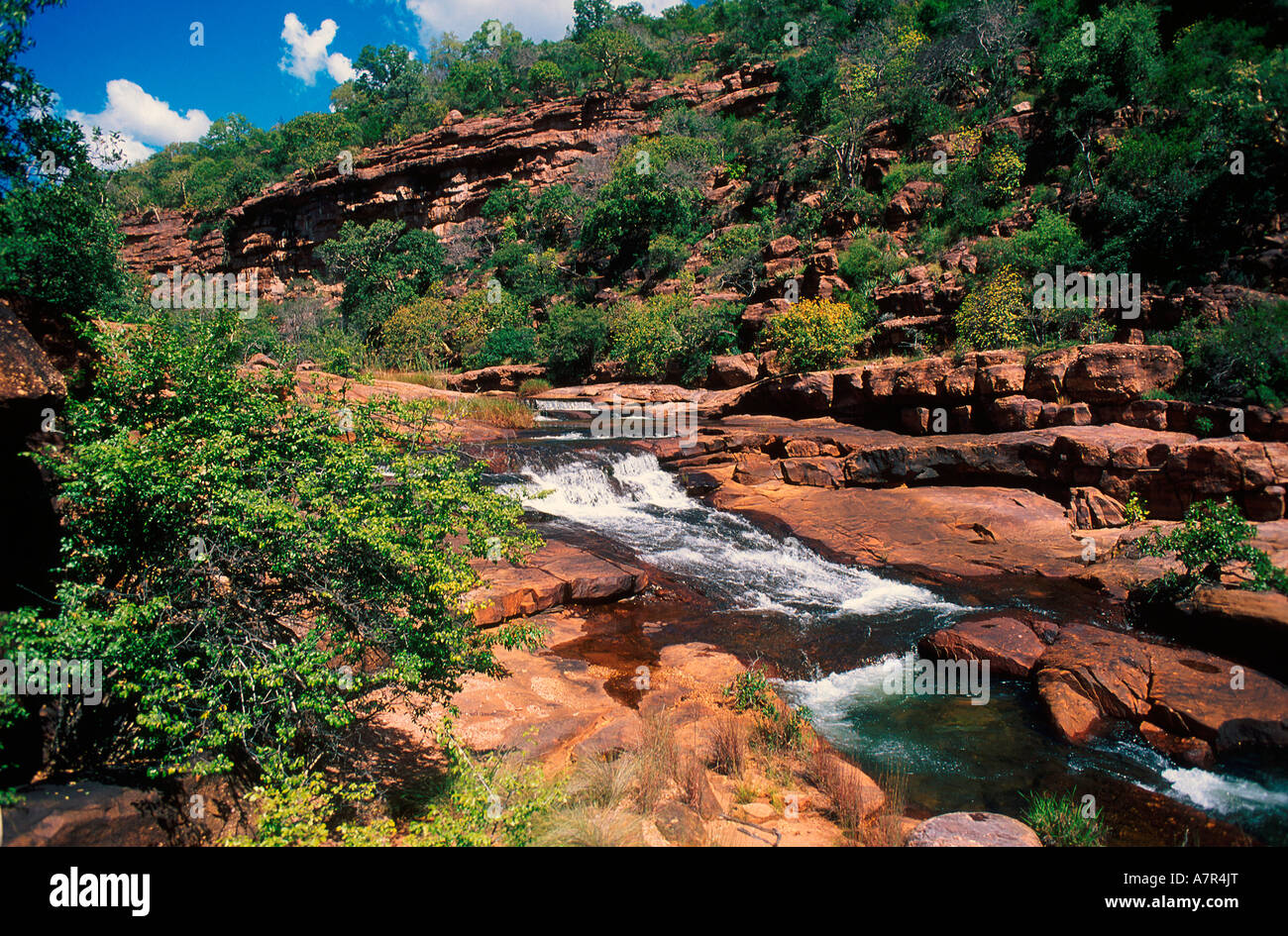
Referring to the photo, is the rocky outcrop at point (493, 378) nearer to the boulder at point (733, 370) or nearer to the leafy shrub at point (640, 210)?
the boulder at point (733, 370)

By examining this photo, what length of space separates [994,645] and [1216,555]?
3.00 meters

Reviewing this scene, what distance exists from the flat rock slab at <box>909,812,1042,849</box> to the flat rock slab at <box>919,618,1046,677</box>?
2.85m

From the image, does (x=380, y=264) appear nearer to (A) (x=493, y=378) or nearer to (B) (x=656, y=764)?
(A) (x=493, y=378)

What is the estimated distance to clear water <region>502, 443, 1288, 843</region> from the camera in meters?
5.13

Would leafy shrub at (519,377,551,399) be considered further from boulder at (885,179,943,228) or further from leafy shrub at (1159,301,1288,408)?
leafy shrub at (1159,301,1288,408)

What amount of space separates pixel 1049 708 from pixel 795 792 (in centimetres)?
315

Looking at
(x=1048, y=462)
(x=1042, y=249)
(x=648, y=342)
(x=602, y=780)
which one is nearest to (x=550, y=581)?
(x=602, y=780)

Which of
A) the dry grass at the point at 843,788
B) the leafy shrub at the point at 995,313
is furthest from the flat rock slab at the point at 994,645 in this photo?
the leafy shrub at the point at 995,313

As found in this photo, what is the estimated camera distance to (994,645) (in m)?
7.19

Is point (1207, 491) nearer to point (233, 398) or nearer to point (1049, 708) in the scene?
point (1049, 708)

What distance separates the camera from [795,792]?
5012mm

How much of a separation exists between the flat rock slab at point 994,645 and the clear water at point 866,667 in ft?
0.73

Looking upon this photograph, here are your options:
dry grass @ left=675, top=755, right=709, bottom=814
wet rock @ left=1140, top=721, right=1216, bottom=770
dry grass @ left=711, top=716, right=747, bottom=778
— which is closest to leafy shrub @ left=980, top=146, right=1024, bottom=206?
wet rock @ left=1140, top=721, right=1216, bottom=770
